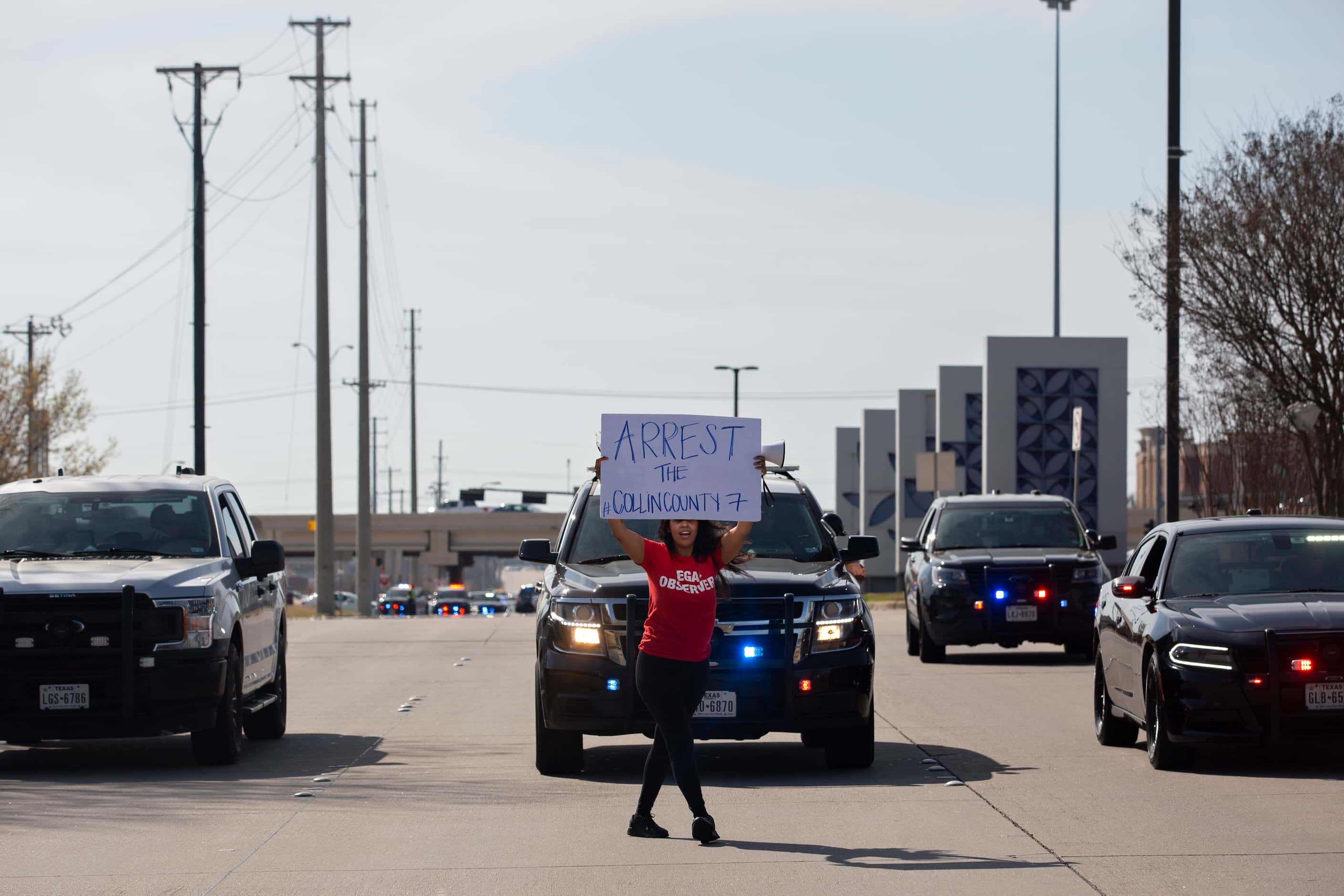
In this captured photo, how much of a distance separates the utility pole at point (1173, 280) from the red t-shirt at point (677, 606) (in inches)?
694

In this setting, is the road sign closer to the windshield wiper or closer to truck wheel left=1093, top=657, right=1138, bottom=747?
truck wheel left=1093, top=657, right=1138, bottom=747

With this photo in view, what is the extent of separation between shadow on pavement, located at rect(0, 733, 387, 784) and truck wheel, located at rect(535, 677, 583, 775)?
1.52 meters

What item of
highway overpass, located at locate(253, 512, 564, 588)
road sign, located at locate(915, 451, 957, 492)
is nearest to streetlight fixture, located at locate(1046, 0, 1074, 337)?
road sign, located at locate(915, 451, 957, 492)

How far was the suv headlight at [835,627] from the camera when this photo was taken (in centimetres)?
1114

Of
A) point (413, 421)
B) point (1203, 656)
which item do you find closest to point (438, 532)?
point (413, 421)

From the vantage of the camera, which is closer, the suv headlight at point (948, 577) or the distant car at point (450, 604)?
the suv headlight at point (948, 577)

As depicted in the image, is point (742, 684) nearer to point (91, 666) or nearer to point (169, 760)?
point (91, 666)

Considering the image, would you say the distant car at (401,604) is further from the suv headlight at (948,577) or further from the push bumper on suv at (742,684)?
the push bumper on suv at (742,684)

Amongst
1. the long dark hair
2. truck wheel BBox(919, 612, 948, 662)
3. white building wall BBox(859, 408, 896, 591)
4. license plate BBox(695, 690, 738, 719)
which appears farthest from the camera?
white building wall BBox(859, 408, 896, 591)

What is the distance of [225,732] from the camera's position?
12.0 m

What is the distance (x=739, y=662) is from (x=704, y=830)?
2313 millimetres

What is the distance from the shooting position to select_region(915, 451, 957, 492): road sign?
37.2m

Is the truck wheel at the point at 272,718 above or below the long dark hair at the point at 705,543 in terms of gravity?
below

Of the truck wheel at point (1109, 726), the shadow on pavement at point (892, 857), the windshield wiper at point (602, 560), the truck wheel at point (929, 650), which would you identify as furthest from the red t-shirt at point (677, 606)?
the truck wheel at point (929, 650)
